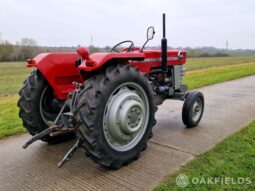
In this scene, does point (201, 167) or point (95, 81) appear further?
point (201, 167)

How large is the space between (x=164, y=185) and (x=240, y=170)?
3.16 ft

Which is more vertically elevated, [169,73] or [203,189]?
[169,73]

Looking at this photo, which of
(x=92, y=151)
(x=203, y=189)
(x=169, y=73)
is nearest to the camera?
(x=203, y=189)

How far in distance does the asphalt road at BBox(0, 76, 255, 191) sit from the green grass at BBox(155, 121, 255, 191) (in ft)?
0.47

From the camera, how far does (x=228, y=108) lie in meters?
6.44

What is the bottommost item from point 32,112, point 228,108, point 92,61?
point 228,108

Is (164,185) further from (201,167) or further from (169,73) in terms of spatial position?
(169,73)

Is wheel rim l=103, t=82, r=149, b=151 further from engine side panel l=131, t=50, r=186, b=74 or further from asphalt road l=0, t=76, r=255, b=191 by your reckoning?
engine side panel l=131, t=50, r=186, b=74

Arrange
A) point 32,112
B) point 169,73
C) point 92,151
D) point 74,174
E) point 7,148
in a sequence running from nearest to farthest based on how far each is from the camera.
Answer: point 92,151 < point 74,174 < point 32,112 < point 7,148 < point 169,73

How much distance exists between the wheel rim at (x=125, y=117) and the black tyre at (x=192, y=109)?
1394mm

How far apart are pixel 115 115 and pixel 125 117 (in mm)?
→ 135

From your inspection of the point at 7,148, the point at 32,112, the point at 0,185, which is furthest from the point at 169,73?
the point at 0,185

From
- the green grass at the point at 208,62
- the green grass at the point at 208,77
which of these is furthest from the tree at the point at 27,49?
the green grass at the point at 208,77

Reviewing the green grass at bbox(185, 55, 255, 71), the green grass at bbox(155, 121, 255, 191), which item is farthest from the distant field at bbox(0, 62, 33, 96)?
the green grass at bbox(185, 55, 255, 71)
